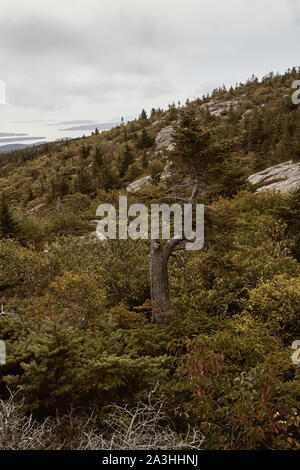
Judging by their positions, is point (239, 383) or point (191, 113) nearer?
point (239, 383)

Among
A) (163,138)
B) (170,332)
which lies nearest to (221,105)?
(163,138)

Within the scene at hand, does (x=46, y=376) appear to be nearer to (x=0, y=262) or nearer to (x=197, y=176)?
(x=197, y=176)

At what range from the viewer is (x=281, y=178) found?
20.8m

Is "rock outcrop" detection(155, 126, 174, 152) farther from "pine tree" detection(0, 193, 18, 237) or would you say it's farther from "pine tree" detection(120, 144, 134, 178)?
"pine tree" detection(0, 193, 18, 237)

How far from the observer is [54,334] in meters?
3.98

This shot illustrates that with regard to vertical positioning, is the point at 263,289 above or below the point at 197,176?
below

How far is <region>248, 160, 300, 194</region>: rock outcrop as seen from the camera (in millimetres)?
18797

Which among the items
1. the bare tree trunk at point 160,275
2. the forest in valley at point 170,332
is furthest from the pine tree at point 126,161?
the bare tree trunk at point 160,275

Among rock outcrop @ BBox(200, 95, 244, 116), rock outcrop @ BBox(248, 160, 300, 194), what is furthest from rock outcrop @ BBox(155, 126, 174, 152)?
rock outcrop @ BBox(248, 160, 300, 194)

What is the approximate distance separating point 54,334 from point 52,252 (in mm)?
10250
